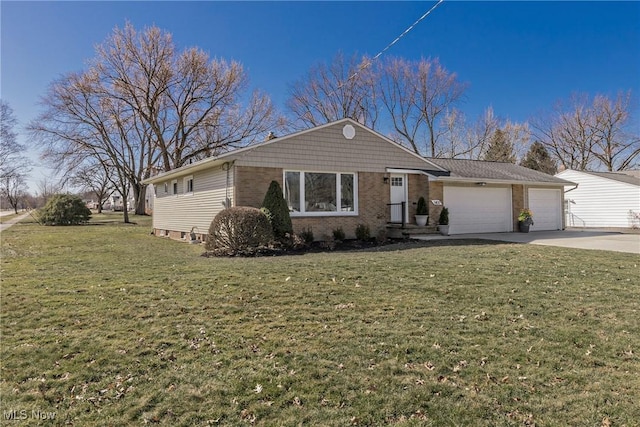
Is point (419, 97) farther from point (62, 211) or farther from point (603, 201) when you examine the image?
point (62, 211)

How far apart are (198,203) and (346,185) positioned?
18.0 feet

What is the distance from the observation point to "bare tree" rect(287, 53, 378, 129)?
3250 cm

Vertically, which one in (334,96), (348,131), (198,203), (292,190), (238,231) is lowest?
(238,231)

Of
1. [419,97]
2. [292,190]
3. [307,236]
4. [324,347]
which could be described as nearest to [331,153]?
[292,190]

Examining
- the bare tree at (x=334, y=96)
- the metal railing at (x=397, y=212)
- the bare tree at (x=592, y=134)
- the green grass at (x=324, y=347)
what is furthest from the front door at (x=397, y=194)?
the bare tree at (x=592, y=134)

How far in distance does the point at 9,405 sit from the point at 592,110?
4241cm

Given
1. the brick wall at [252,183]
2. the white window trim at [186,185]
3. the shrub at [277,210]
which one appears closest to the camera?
the shrub at [277,210]

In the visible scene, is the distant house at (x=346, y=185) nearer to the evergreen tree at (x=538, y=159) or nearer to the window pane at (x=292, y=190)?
the window pane at (x=292, y=190)

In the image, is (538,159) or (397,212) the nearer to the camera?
(397,212)

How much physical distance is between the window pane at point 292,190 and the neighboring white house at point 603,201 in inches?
667

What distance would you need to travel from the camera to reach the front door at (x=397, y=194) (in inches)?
570

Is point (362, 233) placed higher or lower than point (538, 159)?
lower

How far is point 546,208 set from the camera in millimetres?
18062

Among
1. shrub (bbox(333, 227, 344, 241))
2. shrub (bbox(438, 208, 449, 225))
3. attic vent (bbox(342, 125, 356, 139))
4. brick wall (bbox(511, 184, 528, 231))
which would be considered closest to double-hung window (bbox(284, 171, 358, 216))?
shrub (bbox(333, 227, 344, 241))
